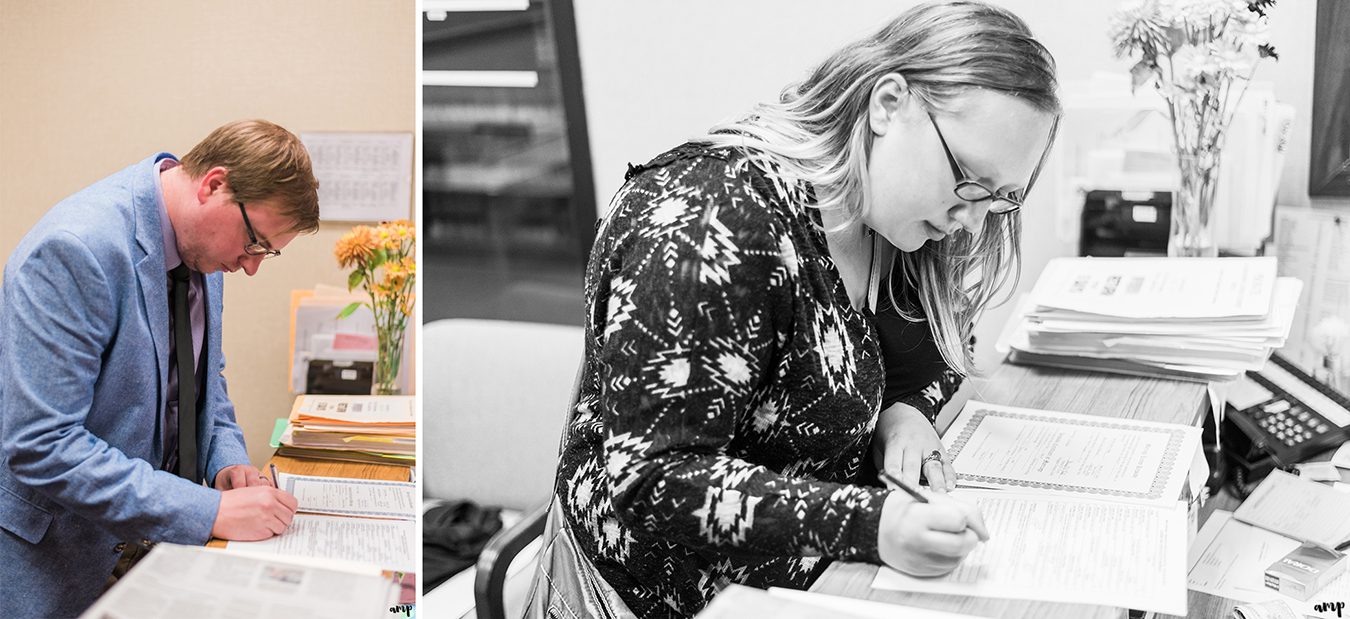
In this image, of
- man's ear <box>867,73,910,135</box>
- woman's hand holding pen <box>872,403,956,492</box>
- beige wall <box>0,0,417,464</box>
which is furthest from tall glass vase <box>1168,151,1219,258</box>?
beige wall <box>0,0,417,464</box>

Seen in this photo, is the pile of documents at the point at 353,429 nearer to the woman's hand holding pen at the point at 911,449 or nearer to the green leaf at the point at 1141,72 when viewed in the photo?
the woman's hand holding pen at the point at 911,449

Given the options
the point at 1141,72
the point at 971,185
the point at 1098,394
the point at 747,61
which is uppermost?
the point at 747,61

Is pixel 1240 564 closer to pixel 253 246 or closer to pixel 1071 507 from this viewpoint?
pixel 1071 507

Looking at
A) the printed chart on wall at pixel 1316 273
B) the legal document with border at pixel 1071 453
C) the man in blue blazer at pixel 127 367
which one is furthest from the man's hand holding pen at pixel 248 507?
the printed chart on wall at pixel 1316 273

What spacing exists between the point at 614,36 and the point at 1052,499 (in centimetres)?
170

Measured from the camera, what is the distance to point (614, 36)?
8.27 feet

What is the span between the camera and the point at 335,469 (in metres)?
1.50

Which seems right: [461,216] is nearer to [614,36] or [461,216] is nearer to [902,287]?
[614,36]

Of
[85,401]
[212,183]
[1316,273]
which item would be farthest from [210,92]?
[1316,273]

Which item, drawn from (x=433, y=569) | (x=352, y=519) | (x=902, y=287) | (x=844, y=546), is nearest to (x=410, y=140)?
(x=352, y=519)

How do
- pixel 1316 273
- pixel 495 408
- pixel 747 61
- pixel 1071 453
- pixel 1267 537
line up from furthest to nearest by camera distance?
pixel 747 61 < pixel 495 408 < pixel 1316 273 < pixel 1267 537 < pixel 1071 453

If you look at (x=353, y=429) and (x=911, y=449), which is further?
(x=353, y=429)

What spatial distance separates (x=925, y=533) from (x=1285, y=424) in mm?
988

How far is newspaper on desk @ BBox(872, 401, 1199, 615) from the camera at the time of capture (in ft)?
3.14
